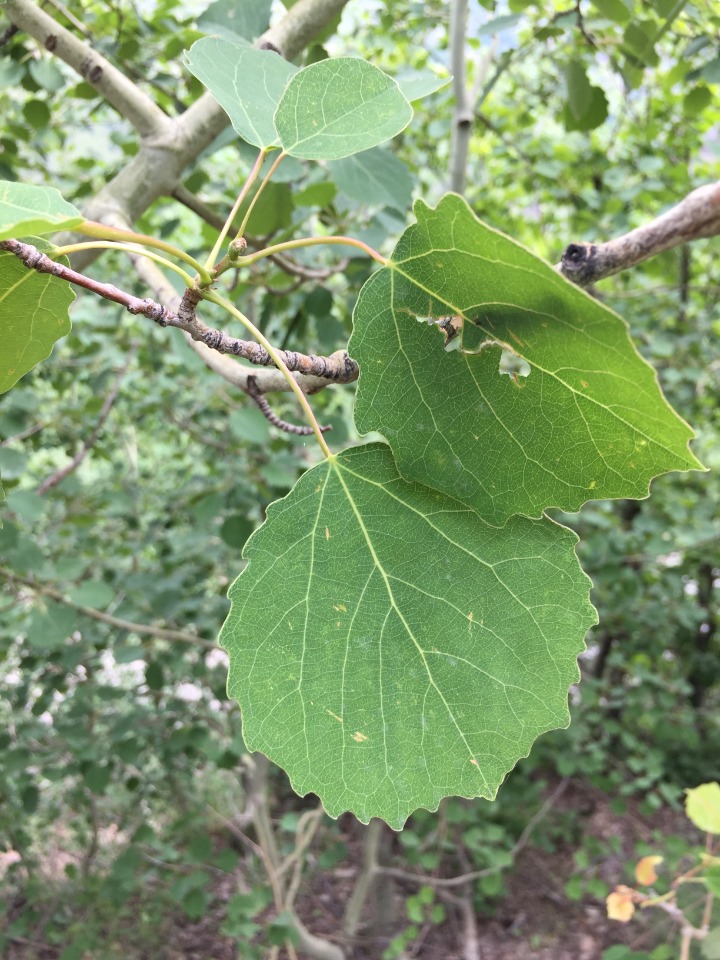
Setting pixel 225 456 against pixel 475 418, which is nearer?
pixel 475 418

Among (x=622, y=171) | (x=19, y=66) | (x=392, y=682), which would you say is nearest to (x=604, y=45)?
(x=622, y=171)

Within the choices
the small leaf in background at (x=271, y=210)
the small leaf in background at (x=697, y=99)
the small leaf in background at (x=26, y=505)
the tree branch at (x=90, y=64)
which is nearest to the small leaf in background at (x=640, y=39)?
the small leaf in background at (x=697, y=99)

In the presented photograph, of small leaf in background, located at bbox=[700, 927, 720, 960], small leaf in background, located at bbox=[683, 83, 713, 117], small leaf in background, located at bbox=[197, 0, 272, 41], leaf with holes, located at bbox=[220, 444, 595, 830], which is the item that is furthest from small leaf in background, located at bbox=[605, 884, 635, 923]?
small leaf in background, located at bbox=[683, 83, 713, 117]

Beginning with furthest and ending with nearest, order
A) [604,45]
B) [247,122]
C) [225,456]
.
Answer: [225,456], [604,45], [247,122]

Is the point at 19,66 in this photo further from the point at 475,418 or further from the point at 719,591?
the point at 719,591

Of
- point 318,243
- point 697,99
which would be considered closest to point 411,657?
point 318,243

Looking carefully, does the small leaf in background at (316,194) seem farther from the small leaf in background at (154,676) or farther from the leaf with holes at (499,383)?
the small leaf in background at (154,676)
